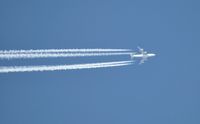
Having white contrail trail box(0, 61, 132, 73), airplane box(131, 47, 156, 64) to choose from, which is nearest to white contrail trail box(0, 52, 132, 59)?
airplane box(131, 47, 156, 64)

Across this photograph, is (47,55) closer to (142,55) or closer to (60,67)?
(60,67)

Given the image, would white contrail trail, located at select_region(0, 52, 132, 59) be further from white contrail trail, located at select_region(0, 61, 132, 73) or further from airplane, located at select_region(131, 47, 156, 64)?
white contrail trail, located at select_region(0, 61, 132, 73)

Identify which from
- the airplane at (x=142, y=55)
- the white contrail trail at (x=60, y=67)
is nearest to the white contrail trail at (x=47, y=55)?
the airplane at (x=142, y=55)

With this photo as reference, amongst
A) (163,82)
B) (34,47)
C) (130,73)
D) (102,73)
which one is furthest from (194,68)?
(34,47)

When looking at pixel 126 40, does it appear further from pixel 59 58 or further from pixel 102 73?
pixel 59 58

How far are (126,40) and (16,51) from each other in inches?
118

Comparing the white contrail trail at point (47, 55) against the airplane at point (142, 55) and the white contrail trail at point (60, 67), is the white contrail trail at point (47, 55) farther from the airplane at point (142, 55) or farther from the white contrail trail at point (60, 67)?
the white contrail trail at point (60, 67)

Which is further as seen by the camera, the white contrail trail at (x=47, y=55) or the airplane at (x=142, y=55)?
the airplane at (x=142, y=55)

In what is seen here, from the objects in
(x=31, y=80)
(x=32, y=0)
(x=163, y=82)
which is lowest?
(x=31, y=80)

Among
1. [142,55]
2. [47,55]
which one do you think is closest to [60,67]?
[47,55]

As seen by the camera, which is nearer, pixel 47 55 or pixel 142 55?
pixel 47 55

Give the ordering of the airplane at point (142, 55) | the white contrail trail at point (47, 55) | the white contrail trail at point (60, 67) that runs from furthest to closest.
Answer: the airplane at point (142, 55)
the white contrail trail at point (60, 67)
the white contrail trail at point (47, 55)

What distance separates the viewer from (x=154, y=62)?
1144 centimetres

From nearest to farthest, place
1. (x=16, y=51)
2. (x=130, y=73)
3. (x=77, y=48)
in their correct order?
1. (x=16, y=51)
2. (x=77, y=48)
3. (x=130, y=73)
